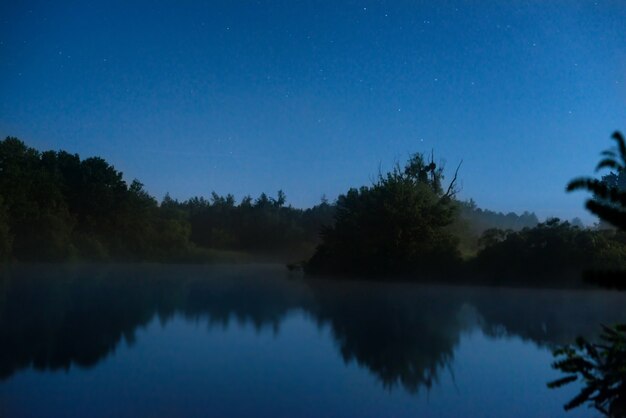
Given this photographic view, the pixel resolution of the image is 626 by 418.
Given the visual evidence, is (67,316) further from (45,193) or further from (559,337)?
(45,193)

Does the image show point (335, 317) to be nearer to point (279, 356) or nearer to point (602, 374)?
point (279, 356)

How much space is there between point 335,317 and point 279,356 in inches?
226

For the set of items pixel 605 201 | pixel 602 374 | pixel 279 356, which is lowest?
pixel 279 356

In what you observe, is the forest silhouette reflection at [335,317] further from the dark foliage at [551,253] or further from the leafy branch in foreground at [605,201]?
the leafy branch in foreground at [605,201]

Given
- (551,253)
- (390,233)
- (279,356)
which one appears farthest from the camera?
(390,233)

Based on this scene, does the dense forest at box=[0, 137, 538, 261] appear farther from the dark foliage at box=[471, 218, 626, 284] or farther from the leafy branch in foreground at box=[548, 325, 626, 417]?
the leafy branch in foreground at box=[548, 325, 626, 417]

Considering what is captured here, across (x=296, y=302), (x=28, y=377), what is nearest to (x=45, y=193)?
(x=296, y=302)

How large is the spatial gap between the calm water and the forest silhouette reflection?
5 cm

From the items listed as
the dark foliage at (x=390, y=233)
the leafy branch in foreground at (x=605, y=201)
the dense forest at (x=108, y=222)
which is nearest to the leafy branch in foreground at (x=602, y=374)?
the leafy branch in foreground at (x=605, y=201)

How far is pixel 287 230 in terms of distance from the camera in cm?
7600

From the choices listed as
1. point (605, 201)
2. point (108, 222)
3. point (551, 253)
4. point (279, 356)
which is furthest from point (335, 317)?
point (108, 222)

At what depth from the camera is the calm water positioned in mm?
7332

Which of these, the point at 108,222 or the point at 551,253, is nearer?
→ the point at 551,253

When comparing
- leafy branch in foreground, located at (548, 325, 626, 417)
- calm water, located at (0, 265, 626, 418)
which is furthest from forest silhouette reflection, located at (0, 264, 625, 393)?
leafy branch in foreground, located at (548, 325, 626, 417)
